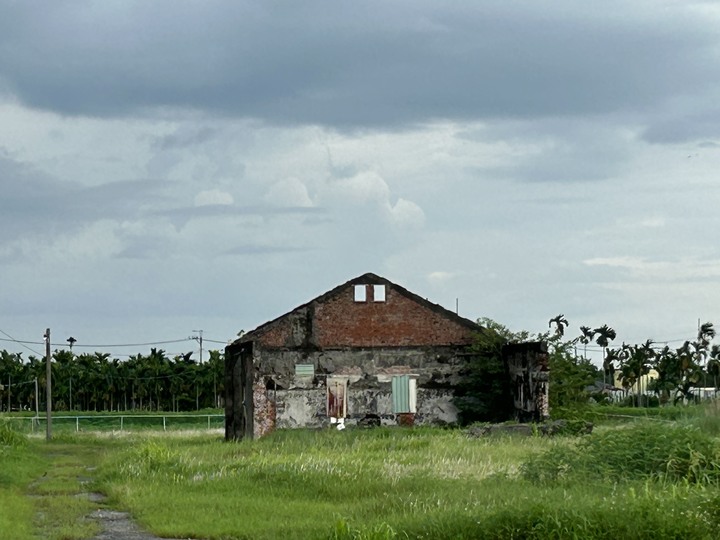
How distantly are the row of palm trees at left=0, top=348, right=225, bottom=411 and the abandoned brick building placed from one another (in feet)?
156

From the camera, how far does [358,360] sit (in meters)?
34.2

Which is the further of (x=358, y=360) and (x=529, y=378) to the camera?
(x=358, y=360)

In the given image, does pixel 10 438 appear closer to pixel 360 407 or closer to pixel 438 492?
pixel 360 407

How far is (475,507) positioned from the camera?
13453mm

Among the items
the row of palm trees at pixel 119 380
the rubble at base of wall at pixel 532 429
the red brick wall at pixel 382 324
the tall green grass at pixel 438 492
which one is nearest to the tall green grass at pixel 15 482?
the tall green grass at pixel 438 492

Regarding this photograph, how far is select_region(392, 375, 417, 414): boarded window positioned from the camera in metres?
34.0

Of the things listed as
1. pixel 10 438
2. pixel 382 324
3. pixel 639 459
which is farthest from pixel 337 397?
pixel 639 459

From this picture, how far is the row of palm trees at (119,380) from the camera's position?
8250 cm

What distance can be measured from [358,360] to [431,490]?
18.0 m

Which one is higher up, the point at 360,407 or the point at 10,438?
the point at 360,407

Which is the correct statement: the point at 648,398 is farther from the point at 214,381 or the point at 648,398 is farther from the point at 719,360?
the point at 214,381

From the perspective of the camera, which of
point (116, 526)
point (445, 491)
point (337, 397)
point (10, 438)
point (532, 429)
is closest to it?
point (116, 526)

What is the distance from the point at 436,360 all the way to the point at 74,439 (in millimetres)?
16251

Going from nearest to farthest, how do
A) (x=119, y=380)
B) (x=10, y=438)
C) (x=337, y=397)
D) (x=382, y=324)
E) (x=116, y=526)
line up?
(x=116, y=526)
(x=10, y=438)
(x=337, y=397)
(x=382, y=324)
(x=119, y=380)
